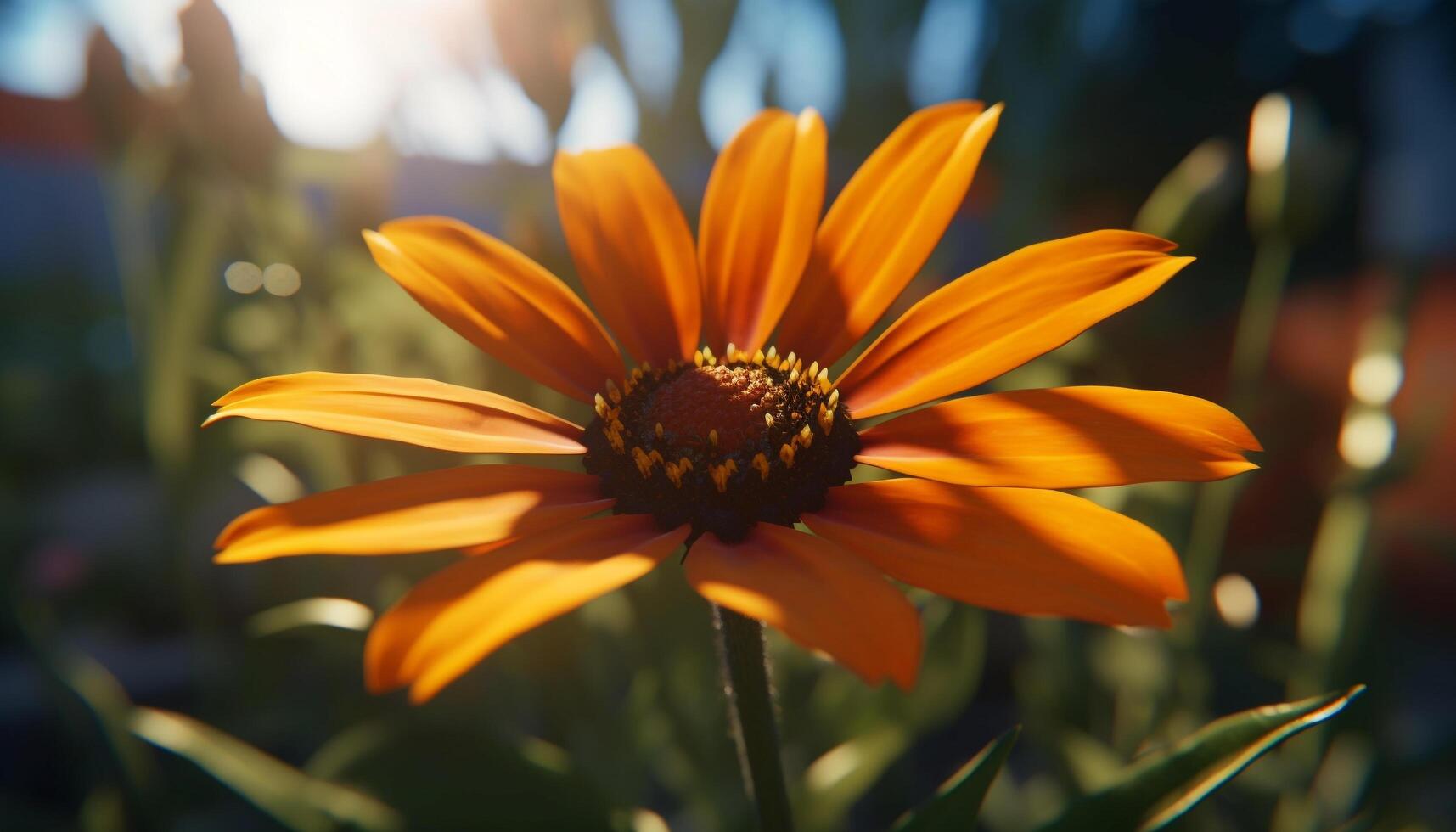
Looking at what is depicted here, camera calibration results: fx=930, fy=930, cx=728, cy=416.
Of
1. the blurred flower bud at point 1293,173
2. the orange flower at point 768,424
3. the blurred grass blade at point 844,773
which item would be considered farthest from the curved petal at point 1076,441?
the blurred flower bud at point 1293,173

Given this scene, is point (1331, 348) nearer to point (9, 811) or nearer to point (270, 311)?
point (270, 311)

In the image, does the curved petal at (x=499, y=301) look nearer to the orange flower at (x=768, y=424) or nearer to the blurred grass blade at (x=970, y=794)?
the orange flower at (x=768, y=424)

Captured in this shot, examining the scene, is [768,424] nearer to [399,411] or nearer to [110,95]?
[399,411]

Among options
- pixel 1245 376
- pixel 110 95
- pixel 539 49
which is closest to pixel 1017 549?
pixel 1245 376

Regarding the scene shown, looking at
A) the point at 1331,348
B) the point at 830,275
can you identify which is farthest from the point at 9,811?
the point at 1331,348

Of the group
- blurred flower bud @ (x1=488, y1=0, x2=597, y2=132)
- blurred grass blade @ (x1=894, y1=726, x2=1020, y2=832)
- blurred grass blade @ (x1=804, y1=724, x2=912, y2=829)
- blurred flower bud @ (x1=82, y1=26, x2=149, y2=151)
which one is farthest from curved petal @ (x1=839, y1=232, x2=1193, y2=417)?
blurred flower bud @ (x1=82, y1=26, x2=149, y2=151)

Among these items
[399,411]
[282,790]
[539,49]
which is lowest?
[282,790]
